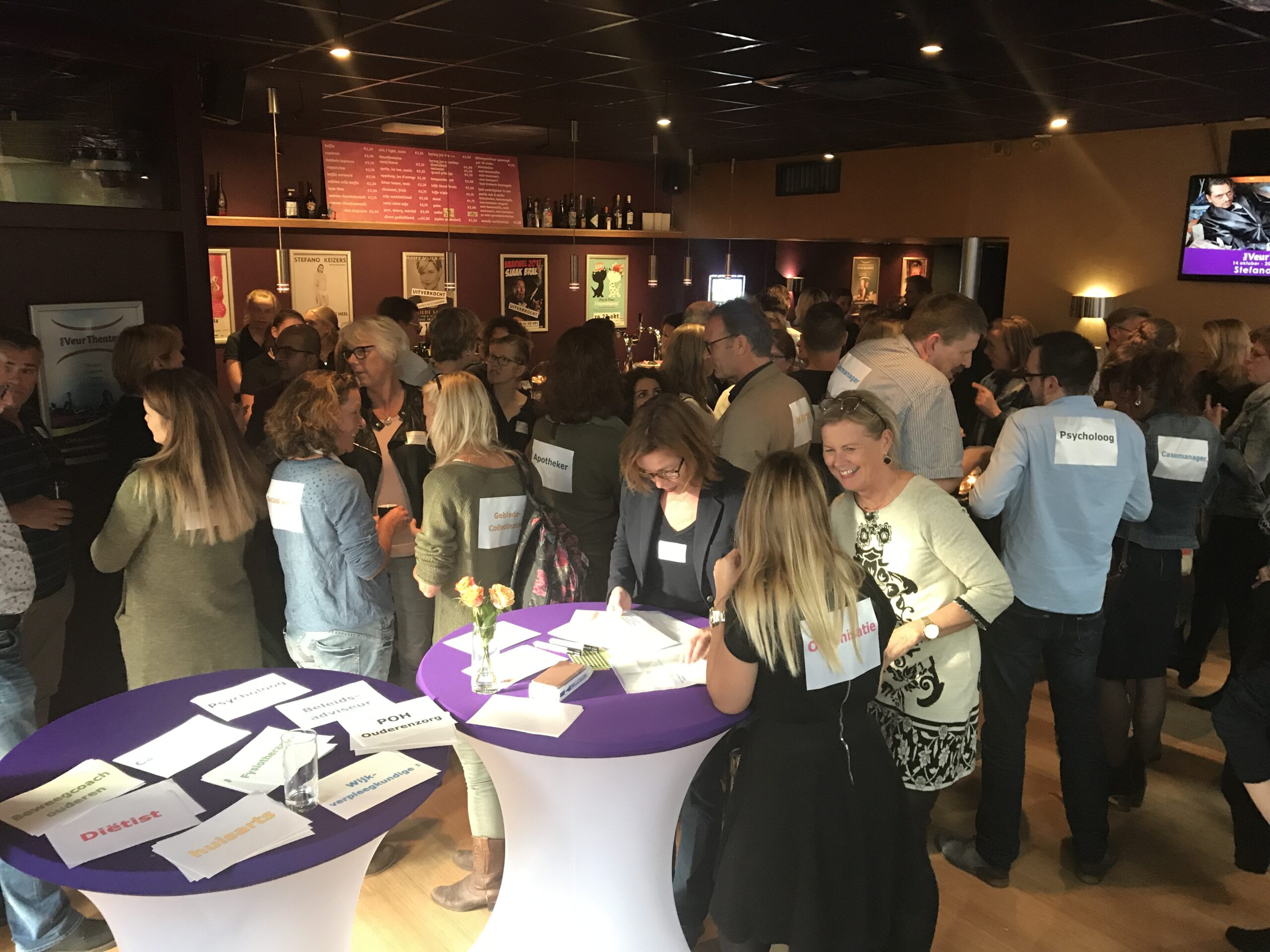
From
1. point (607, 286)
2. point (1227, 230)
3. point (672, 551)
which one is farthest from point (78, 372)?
point (1227, 230)

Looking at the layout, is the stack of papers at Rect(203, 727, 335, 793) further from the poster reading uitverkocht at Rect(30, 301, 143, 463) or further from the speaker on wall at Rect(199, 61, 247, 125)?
the speaker on wall at Rect(199, 61, 247, 125)

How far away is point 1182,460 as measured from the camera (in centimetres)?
352

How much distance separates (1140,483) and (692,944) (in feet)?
6.39

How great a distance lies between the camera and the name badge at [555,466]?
324 centimetres

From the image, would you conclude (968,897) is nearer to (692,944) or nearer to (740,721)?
(692,944)

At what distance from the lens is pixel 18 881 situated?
8.14 feet

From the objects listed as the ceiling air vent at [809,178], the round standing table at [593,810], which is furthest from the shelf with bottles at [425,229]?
the round standing table at [593,810]

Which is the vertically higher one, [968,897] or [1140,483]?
[1140,483]

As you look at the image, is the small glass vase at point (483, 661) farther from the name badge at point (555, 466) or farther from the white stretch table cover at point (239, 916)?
the name badge at point (555, 466)

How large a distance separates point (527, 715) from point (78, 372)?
263cm

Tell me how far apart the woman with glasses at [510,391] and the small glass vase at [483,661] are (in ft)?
6.17

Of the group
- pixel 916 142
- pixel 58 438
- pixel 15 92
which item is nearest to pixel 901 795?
pixel 58 438

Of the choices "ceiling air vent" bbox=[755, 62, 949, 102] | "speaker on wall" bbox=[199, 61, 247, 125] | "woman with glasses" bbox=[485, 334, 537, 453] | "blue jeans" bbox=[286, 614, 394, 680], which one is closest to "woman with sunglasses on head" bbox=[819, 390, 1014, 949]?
"blue jeans" bbox=[286, 614, 394, 680]

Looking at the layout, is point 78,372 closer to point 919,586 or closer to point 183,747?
point 183,747
